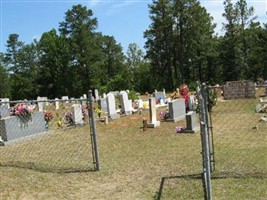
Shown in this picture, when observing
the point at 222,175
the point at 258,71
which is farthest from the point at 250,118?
the point at 258,71

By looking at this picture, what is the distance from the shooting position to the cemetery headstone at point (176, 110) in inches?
654

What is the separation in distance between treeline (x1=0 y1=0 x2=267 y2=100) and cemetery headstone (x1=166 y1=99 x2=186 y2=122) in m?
29.7

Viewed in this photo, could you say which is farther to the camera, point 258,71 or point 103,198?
point 258,71

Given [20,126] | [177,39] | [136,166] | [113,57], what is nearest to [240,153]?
[136,166]

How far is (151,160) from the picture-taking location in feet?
29.8

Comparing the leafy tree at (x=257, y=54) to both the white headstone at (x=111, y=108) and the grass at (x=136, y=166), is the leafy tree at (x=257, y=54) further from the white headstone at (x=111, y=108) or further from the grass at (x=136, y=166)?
the grass at (x=136, y=166)

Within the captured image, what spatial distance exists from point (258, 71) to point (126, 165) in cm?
4595

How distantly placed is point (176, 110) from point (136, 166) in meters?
8.59

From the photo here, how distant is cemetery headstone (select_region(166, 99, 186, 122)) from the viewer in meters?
16.6

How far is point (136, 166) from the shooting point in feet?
28.1

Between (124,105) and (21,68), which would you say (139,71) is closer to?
(21,68)

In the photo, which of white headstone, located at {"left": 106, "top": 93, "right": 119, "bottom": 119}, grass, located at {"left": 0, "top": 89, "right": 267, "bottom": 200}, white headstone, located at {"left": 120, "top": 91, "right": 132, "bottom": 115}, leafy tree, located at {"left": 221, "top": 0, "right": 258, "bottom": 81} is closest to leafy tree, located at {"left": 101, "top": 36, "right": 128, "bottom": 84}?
leafy tree, located at {"left": 221, "top": 0, "right": 258, "bottom": 81}

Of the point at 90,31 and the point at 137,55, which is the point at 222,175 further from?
the point at 137,55

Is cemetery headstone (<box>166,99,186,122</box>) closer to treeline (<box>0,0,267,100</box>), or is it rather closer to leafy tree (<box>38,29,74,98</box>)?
treeline (<box>0,0,267,100</box>)
